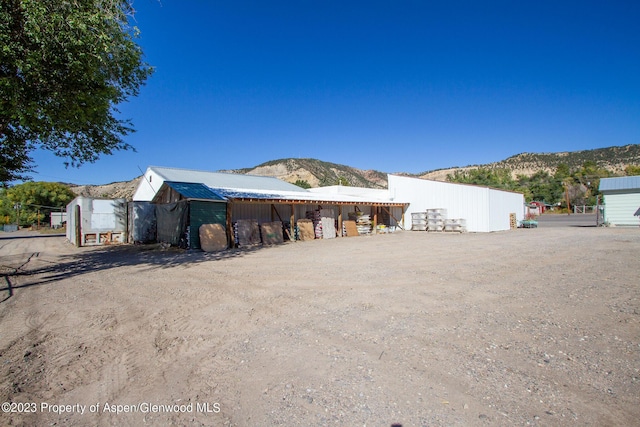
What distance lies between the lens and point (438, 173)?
11212cm

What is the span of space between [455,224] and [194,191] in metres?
18.3

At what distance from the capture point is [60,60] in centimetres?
740

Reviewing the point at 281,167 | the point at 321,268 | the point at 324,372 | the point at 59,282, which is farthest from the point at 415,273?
the point at 281,167

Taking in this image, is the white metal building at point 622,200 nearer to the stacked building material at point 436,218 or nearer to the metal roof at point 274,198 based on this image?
the stacked building material at point 436,218

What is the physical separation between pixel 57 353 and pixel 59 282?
5464 millimetres

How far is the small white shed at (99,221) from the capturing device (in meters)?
18.5

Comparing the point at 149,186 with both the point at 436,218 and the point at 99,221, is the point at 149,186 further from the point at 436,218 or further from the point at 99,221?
the point at 436,218

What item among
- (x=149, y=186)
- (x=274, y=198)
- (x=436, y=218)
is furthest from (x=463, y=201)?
(x=149, y=186)

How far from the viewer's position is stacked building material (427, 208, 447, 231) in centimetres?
2478

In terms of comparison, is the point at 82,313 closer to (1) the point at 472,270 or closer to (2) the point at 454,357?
(2) the point at 454,357

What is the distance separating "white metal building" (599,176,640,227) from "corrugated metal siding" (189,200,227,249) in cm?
2965

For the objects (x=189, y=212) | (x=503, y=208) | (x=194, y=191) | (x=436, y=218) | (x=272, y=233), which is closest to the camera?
(x=189, y=212)

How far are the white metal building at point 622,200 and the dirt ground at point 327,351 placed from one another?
78.2 ft

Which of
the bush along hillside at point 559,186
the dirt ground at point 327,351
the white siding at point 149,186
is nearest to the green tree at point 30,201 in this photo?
the white siding at point 149,186
